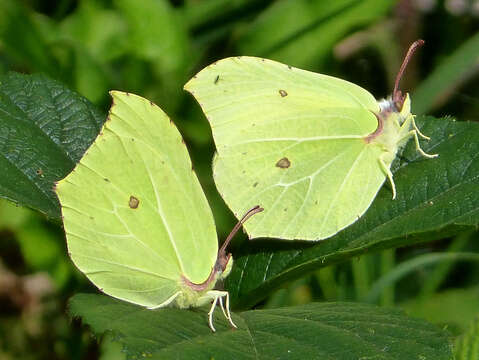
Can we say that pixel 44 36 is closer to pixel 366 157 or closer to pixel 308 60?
pixel 308 60

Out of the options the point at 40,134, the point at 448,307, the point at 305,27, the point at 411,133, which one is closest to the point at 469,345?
the point at 411,133

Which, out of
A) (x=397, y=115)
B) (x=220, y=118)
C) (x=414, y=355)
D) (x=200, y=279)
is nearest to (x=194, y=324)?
(x=200, y=279)

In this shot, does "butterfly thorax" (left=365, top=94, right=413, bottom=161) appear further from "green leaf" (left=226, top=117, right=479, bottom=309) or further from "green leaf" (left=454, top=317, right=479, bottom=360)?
"green leaf" (left=454, top=317, right=479, bottom=360)

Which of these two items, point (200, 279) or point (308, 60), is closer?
point (200, 279)

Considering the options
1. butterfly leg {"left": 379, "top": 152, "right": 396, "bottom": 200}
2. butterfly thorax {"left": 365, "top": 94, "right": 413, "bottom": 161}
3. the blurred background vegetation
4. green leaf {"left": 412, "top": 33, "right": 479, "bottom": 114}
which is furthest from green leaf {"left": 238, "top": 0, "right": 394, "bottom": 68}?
butterfly leg {"left": 379, "top": 152, "right": 396, "bottom": 200}

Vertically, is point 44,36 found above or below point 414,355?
above

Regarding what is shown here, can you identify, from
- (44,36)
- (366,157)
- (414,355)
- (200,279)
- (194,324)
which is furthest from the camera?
(44,36)
